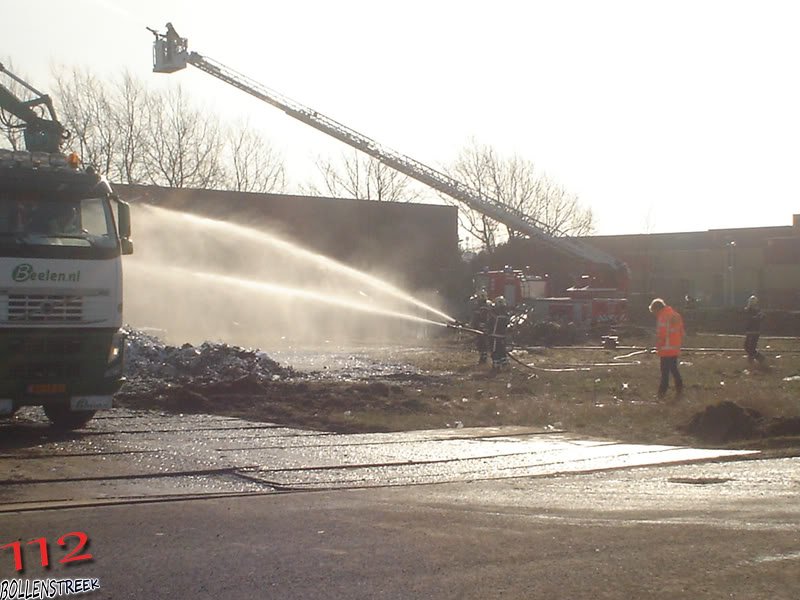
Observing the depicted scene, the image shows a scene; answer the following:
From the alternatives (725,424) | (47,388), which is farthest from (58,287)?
(725,424)

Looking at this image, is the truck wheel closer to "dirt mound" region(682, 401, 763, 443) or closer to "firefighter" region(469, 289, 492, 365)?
"dirt mound" region(682, 401, 763, 443)

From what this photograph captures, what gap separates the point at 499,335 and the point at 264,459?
1354 cm

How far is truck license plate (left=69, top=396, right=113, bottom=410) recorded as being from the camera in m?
13.1

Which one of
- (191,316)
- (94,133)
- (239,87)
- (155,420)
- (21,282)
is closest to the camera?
(21,282)

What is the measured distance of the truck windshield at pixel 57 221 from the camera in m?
12.8

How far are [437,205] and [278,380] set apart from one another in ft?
161

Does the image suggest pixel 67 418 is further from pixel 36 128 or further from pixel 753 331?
pixel 753 331

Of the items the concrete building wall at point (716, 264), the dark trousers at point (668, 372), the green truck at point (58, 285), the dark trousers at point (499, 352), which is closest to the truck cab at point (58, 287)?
the green truck at point (58, 285)

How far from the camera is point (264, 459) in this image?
38.7 ft

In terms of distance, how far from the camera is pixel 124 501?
29.7ft

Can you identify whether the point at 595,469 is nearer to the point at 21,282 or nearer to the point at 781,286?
the point at 21,282

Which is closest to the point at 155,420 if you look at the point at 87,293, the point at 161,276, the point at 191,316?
the point at 87,293

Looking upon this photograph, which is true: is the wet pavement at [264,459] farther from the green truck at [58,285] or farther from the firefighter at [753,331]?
the firefighter at [753,331]

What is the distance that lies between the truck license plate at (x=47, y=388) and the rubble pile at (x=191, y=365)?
608 centimetres
